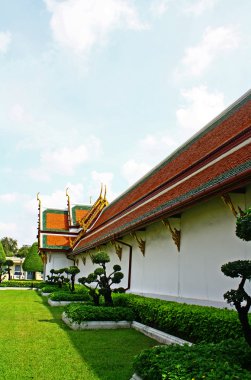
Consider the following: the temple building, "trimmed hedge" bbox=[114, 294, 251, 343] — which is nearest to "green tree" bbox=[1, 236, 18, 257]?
the temple building

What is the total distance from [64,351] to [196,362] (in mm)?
3123

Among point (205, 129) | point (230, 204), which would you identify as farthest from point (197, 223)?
point (205, 129)

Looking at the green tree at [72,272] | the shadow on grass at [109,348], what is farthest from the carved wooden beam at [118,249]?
the shadow on grass at [109,348]

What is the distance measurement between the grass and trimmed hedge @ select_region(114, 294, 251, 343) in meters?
0.48

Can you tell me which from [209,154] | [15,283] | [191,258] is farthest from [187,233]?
[15,283]

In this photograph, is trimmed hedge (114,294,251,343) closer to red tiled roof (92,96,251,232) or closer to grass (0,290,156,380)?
grass (0,290,156,380)

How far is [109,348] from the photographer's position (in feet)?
22.1

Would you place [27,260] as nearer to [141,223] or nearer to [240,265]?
[141,223]

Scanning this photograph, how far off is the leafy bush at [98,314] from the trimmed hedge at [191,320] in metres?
0.32

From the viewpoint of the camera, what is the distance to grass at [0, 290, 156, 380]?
5.12 meters

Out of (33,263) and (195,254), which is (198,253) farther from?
(33,263)

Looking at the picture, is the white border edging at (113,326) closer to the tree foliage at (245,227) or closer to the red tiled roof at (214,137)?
the tree foliage at (245,227)

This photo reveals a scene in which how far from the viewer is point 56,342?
7176mm

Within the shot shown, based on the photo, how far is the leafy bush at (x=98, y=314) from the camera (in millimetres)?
8946
